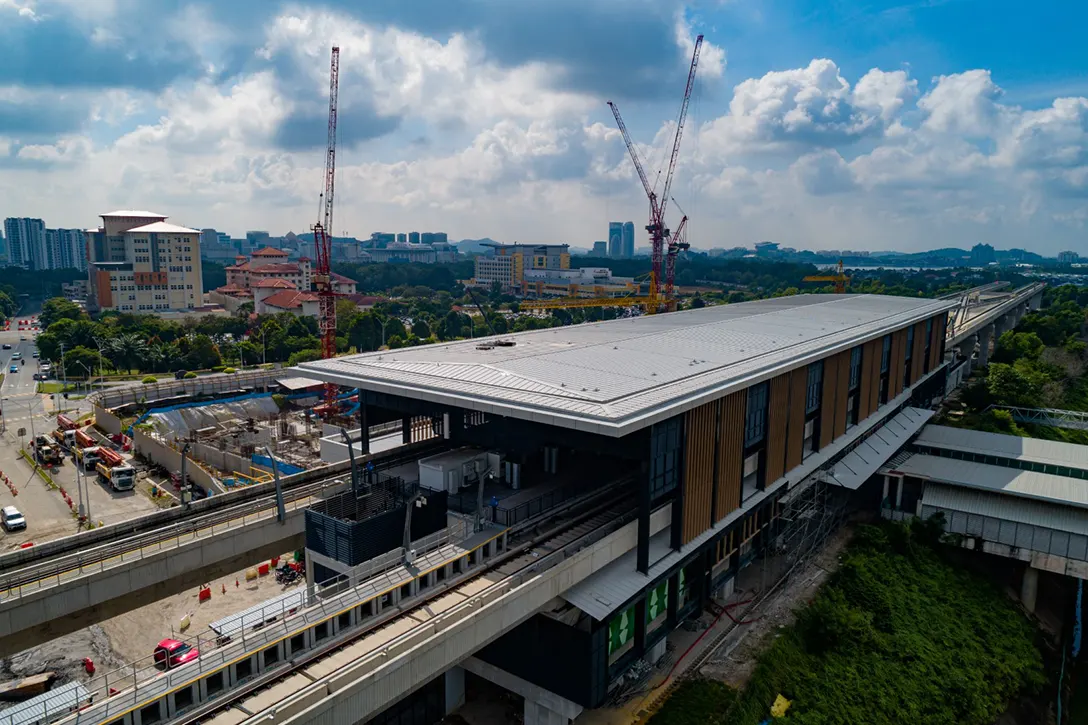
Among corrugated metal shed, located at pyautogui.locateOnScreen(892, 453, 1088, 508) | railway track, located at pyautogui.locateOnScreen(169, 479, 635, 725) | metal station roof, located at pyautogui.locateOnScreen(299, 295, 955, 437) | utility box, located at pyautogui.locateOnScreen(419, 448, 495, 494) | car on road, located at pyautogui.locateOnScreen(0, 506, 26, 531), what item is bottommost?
car on road, located at pyautogui.locateOnScreen(0, 506, 26, 531)

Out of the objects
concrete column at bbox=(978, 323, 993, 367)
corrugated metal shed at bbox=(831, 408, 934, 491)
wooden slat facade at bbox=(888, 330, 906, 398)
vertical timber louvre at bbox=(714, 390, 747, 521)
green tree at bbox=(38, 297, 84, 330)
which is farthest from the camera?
green tree at bbox=(38, 297, 84, 330)

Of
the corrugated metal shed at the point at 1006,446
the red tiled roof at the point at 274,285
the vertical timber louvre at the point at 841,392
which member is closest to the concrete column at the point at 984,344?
the corrugated metal shed at the point at 1006,446

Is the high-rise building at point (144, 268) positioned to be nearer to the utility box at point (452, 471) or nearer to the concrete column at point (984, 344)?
the utility box at point (452, 471)

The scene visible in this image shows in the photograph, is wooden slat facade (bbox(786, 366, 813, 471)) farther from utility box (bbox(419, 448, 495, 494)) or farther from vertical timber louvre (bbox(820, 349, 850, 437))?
utility box (bbox(419, 448, 495, 494))

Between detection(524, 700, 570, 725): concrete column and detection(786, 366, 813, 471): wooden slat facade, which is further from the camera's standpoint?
detection(786, 366, 813, 471): wooden slat facade

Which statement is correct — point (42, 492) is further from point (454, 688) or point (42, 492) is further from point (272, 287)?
point (272, 287)

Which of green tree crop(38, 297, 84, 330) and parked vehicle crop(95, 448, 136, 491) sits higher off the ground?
green tree crop(38, 297, 84, 330)

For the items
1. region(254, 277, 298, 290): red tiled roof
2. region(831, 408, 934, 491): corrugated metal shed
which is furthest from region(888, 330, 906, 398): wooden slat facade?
region(254, 277, 298, 290): red tiled roof
